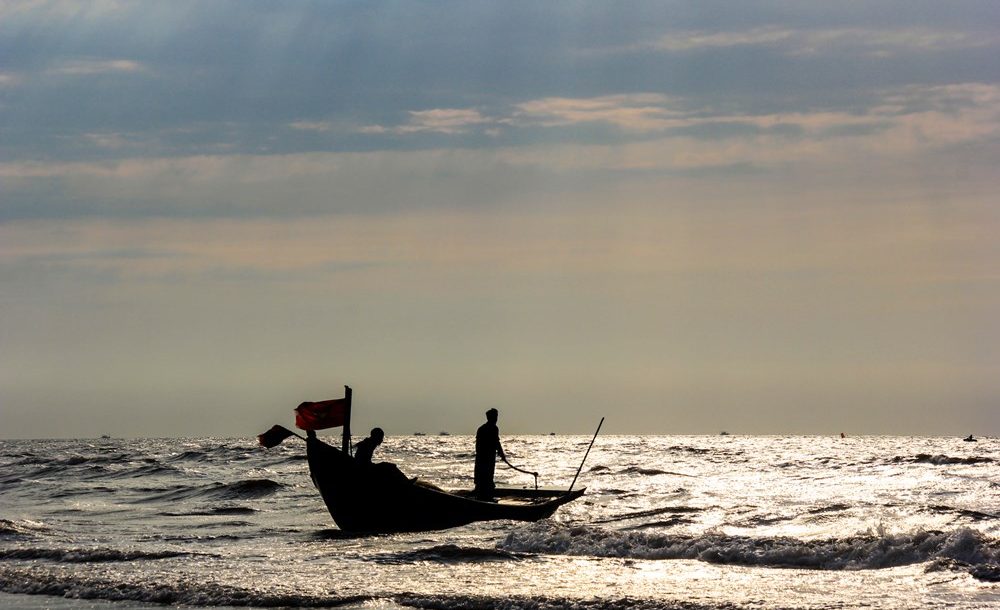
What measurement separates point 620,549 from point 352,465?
5567 mm

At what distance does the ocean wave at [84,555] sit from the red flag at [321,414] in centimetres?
332

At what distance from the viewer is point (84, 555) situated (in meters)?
18.2

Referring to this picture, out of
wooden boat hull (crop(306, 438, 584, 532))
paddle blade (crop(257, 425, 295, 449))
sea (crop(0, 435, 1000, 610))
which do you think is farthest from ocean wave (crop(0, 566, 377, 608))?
wooden boat hull (crop(306, 438, 584, 532))

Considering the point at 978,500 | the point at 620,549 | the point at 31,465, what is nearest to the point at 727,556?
the point at 620,549

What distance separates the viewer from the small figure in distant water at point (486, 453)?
2183cm

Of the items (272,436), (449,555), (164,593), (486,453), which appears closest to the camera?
(164,593)

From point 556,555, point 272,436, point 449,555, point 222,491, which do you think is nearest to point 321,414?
point 272,436

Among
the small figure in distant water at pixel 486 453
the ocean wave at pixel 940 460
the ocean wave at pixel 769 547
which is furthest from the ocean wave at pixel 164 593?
the ocean wave at pixel 940 460

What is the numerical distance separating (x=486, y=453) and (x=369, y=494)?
282 cm

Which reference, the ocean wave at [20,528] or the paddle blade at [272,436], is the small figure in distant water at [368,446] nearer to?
the paddle blade at [272,436]

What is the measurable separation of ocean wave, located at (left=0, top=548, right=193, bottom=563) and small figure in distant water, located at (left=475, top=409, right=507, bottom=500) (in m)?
6.34

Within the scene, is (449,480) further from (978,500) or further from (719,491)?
(978,500)

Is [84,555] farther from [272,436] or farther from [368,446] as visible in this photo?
[368,446]

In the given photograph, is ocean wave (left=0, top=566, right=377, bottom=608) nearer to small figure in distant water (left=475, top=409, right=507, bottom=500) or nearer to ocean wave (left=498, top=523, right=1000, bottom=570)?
ocean wave (left=498, top=523, right=1000, bottom=570)
